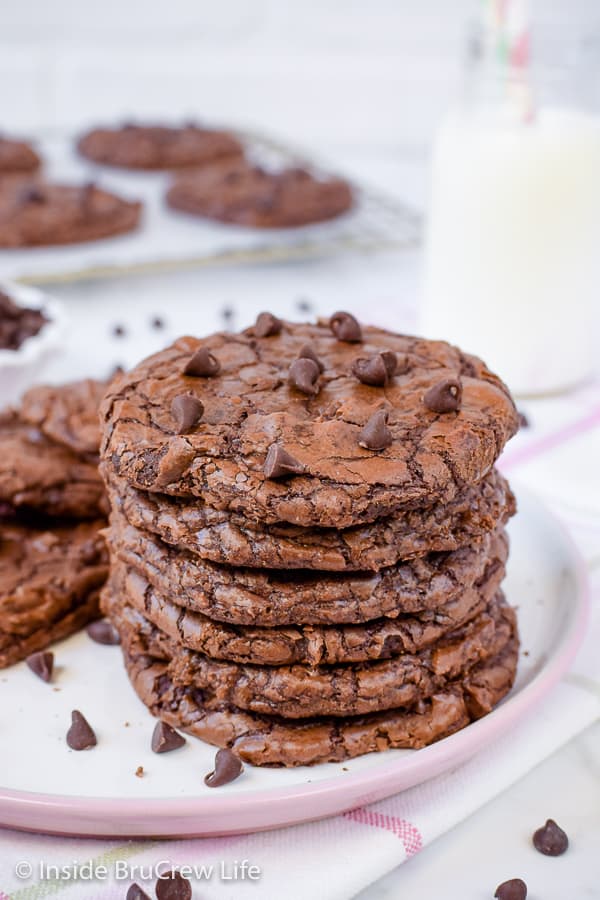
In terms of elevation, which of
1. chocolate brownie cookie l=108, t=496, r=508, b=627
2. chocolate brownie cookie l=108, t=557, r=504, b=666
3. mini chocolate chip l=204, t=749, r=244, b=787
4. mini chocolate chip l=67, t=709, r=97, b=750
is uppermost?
chocolate brownie cookie l=108, t=496, r=508, b=627

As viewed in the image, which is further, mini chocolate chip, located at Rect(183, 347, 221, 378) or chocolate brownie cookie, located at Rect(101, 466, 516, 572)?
mini chocolate chip, located at Rect(183, 347, 221, 378)

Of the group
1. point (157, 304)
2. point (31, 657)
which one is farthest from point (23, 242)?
point (31, 657)

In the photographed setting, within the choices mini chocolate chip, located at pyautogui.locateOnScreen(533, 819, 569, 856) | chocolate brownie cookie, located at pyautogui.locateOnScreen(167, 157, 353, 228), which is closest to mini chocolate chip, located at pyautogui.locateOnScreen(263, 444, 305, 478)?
mini chocolate chip, located at pyautogui.locateOnScreen(533, 819, 569, 856)

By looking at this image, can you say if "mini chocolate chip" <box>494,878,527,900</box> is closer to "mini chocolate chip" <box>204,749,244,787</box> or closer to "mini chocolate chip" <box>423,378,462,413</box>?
"mini chocolate chip" <box>204,749,244,787</box>

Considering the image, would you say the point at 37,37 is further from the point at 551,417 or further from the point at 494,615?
the point at 494,615

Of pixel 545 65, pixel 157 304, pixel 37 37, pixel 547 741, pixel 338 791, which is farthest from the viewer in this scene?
pixel 37 37

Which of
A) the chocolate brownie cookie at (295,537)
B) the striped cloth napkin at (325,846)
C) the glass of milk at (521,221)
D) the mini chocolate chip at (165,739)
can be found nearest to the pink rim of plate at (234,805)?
the striped cloth napkin at (325,846)

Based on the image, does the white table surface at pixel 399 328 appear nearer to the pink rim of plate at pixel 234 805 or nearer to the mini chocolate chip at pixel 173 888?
the pink rim of plate at pixel 234 805
